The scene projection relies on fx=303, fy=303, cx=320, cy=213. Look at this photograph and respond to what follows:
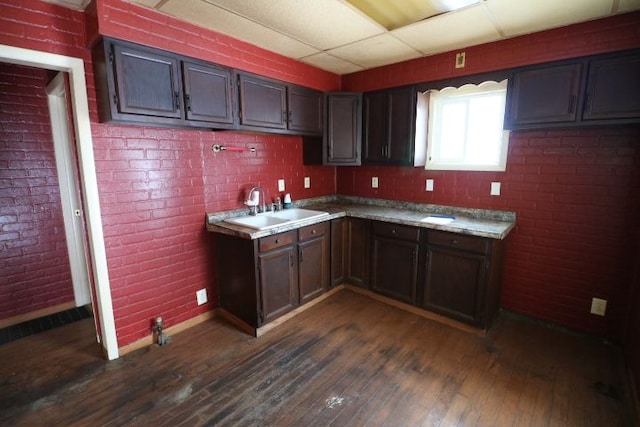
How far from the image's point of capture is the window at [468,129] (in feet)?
9.06

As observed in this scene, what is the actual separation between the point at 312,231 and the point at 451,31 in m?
2.05

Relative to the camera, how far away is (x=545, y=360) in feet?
7.38

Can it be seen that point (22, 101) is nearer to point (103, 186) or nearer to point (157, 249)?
point (103, 186)

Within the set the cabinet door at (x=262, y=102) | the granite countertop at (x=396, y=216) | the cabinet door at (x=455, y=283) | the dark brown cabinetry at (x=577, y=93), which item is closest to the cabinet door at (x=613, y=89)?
the dark brown cabinetry at (x=577, y=93)

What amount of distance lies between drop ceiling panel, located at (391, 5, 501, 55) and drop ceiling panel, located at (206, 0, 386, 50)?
0.29 metres

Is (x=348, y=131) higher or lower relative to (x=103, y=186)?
higher

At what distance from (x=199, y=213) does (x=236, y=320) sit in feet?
3.36

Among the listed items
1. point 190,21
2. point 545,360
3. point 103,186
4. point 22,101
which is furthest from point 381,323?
point 22,101

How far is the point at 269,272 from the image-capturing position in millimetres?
2572

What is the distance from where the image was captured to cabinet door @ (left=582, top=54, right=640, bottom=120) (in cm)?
203

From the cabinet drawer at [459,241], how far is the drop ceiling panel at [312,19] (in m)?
1.76

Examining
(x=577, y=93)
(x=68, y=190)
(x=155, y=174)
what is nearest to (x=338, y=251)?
(x=155, y=174)

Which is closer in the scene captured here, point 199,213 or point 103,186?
point 103,186

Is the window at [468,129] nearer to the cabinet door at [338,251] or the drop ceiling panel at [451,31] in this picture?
the drop ceiling panel at [451,31]
